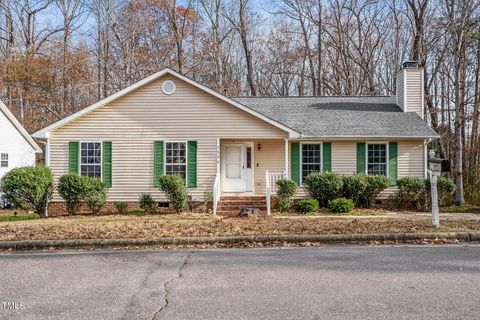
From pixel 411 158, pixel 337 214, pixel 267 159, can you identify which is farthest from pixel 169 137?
pixel 411 158

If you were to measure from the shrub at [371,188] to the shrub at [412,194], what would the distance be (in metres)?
0.80

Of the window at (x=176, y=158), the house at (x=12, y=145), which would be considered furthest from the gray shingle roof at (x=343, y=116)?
the house at (x=12, y=145)

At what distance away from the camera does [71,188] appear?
13.4 meters

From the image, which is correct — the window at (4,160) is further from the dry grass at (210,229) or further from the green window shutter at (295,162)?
the green window shutter at (295,162)

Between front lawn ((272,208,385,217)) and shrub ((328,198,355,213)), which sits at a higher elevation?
shrub ((328,198,355,213))

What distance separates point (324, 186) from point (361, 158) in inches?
96.5

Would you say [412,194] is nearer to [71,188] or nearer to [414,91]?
[414,91]

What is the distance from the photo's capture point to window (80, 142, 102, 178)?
14539 millimetres

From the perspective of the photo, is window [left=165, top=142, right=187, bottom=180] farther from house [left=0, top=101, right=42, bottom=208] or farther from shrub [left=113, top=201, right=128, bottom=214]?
house [left=0, top=101, right=42, bottom=208]

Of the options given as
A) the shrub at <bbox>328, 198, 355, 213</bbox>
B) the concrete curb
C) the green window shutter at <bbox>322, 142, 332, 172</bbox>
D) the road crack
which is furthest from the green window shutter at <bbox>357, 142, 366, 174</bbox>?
the road crack

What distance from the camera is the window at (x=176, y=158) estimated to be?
48.0 ft

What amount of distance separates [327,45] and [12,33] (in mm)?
23174

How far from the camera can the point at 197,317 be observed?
4.10 meters

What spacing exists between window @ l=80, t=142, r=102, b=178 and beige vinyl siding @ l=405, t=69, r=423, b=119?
1317 cm
